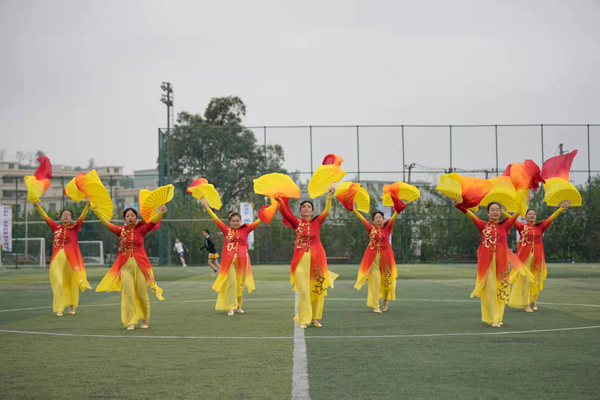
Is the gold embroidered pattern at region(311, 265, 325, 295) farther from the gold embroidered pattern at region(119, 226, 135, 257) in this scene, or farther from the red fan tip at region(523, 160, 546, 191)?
the red fan tip at region(523, 160, 546, 191)

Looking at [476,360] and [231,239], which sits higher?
[231,239]

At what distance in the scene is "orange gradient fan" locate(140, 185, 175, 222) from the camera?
12289 millimetres

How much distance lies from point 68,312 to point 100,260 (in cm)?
2919

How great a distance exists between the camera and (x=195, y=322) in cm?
1295

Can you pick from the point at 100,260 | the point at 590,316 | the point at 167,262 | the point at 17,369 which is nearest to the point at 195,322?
the point at 17,369

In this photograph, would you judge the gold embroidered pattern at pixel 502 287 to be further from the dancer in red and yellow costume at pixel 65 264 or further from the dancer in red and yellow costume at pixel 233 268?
the dancer in red and yellow costume at pixel 65 264

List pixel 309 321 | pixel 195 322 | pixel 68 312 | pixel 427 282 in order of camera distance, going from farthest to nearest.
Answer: pixel 427 282, pixel 68 312, pixel 195 322, pixel 309 321

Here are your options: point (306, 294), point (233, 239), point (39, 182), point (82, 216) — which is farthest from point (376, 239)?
point (39, 182)

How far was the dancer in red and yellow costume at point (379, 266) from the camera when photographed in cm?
1481

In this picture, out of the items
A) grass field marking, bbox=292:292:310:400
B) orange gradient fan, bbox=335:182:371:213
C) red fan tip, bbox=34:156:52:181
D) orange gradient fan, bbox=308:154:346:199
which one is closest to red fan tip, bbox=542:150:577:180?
orange gradient fan, bbox=335:182:371:213

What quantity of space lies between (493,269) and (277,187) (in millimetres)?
3808

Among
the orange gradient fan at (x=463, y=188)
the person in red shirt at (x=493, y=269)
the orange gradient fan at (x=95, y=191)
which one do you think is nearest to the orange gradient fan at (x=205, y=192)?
the orange gradient fan at (x=95, y=191)

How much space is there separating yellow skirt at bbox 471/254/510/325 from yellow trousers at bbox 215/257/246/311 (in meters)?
4.77

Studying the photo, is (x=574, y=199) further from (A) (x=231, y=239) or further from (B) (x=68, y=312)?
(B) (x=68, y=312)
